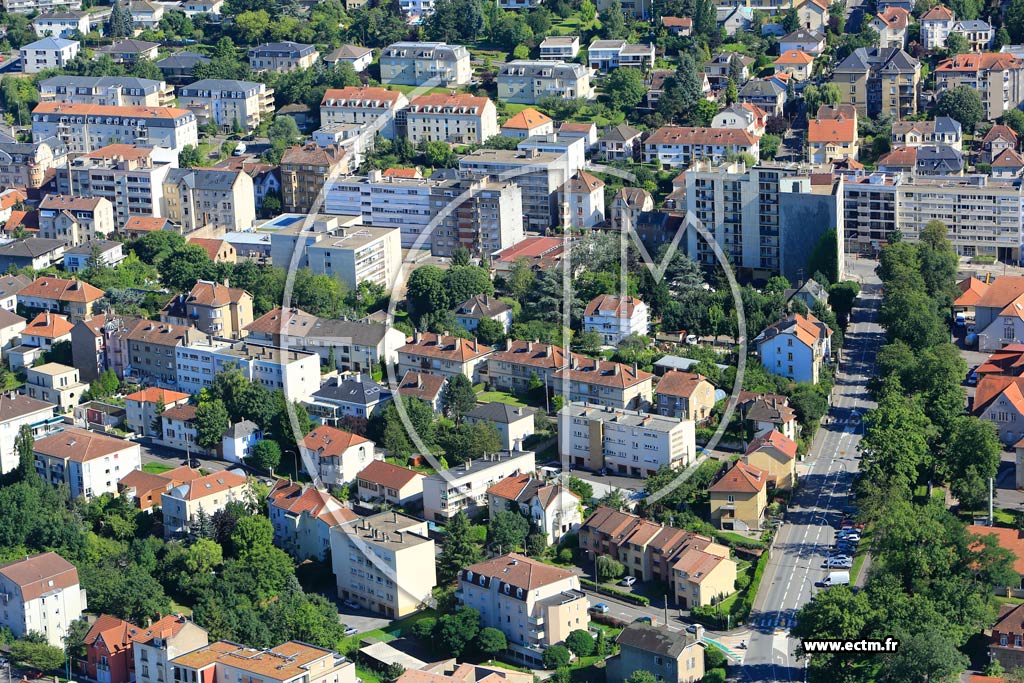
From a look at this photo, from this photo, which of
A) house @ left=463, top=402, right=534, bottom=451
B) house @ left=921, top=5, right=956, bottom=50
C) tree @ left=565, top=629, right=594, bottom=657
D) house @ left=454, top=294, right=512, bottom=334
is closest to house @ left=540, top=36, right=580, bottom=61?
house @ left=921, top=5, right=956, bottom=50

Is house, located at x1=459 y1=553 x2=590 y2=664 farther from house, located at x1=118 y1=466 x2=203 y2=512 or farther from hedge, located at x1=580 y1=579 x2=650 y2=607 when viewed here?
house, located at x1=118 y1=466 x2=203 y2=512

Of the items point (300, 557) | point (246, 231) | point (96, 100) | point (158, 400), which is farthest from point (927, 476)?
point (96, 100)

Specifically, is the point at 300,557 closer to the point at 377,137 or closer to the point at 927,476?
the point at 927,476

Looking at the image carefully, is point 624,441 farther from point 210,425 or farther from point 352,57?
point 352,57

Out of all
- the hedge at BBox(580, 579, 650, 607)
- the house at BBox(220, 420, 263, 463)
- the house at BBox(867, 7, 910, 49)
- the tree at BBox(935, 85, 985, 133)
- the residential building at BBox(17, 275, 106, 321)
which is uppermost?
the house at BBox(867, 7, 910, 49)

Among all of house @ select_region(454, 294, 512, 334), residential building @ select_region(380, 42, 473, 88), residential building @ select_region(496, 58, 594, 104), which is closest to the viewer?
house @ select_region(454, 294, 512, 334)

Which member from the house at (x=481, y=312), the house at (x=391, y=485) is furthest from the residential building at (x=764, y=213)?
the house at (x=391, y=485)

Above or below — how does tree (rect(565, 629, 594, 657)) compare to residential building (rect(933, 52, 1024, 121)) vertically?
below
